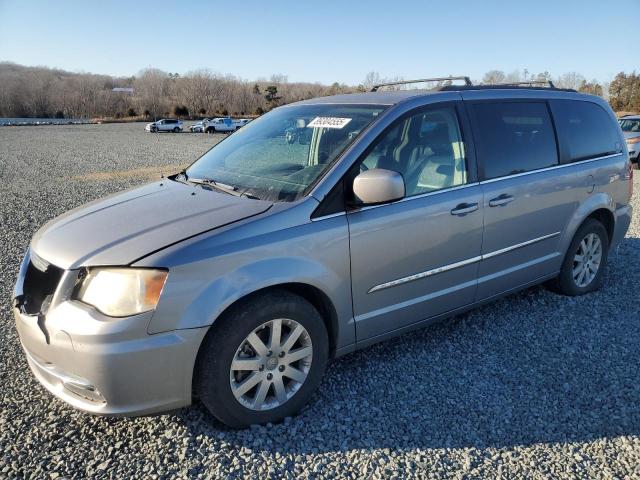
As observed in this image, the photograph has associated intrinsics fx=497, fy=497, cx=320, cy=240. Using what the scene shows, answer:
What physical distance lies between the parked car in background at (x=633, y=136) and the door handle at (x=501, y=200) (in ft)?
40.4

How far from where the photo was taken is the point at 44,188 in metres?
11.9

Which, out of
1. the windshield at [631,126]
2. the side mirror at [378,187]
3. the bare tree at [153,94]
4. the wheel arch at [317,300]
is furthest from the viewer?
the bare tree at [153,94]

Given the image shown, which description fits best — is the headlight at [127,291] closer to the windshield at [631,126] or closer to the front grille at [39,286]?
the front grille at [39,286]

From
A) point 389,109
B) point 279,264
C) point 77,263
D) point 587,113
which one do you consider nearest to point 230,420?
point 279,264

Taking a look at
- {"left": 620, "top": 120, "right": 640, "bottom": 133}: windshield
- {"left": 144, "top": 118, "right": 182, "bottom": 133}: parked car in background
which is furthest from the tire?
{"left": 144, "top": 118, "right": 182, "bottom": 133}: parked car in background

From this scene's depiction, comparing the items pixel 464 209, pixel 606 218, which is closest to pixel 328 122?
pixel 464 209

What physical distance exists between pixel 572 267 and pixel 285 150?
2.86m

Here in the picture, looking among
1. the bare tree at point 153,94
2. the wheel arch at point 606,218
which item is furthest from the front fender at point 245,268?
the bare tree at point 153,94

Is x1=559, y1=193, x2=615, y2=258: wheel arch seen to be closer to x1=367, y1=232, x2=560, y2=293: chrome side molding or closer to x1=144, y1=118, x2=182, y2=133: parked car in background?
x1=367, y1=232, x2=560, y2=293: chrome side molding

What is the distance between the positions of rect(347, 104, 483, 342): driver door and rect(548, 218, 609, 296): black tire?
1.37 meters

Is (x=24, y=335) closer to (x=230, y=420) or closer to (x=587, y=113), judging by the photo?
(x=230, y=420)

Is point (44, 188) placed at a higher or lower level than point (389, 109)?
lower

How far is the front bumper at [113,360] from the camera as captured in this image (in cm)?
229

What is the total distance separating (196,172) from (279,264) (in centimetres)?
141
